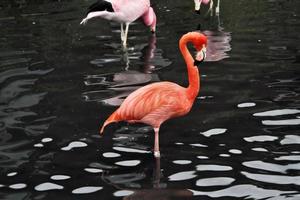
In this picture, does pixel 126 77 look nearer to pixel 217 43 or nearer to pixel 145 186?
pixel 217 43

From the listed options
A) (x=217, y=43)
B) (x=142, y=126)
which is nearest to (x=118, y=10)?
(x=217, y=43)

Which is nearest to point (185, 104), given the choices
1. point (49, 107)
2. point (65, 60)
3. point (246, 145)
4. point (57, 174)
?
point (246, 145)

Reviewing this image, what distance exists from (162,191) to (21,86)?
397 centimetres

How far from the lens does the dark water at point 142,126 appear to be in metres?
5.13

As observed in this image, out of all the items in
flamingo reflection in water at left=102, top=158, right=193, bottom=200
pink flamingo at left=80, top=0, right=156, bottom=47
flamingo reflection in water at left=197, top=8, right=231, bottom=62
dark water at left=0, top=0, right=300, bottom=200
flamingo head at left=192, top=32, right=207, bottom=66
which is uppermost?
pink flamingo at left=80, top=0, right=156, bottom=47

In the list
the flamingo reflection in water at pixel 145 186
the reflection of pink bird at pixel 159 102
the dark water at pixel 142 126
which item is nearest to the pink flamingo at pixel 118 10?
the dark water at pixel 142 126

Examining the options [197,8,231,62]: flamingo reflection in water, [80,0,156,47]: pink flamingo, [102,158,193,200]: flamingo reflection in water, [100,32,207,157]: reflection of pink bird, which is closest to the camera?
[102,158,193,200]: flamingo reflection in water

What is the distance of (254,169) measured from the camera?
531 cm

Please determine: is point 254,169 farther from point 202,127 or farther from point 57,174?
point 57,174

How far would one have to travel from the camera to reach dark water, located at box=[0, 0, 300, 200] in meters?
5.13

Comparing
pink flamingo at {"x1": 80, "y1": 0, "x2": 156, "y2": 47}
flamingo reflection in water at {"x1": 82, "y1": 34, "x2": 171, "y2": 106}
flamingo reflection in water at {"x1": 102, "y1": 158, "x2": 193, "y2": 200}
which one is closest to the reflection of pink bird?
flamingo reflection in water at {"x1": 102, "y1": 158, "x2": 193, "y2": 200}

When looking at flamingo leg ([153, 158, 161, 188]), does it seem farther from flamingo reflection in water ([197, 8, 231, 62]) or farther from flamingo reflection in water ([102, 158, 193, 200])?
flamingo reflection in water ([197, 8, 231, 62])

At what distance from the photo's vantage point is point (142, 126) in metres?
6.57

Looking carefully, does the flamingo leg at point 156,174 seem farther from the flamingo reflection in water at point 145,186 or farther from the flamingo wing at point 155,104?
the flamingo wing at point 155,104
